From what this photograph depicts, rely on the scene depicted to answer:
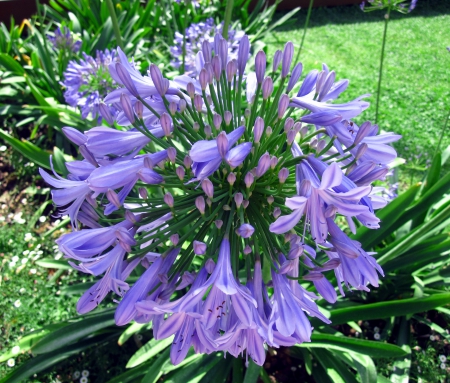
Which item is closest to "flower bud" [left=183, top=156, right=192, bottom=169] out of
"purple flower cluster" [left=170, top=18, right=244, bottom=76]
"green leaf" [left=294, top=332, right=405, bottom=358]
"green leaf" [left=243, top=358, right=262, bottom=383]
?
"green leaf" [left=243, top=358, right=262, bottom=383]

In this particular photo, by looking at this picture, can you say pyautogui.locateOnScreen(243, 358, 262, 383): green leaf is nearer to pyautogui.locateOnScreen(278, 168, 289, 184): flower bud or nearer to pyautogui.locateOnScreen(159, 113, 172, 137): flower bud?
pyautogui.locateOnScreen(278, 168, 289, 184): flower bud

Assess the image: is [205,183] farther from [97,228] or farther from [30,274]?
[30,274]

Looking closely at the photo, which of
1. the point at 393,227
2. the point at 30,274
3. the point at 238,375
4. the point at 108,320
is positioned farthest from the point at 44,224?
the point at 393,227

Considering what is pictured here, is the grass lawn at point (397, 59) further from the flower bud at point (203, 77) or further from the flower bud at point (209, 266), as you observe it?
the flower bud at point (209, 266)

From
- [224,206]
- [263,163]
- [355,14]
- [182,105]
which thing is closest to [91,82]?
[182,105]

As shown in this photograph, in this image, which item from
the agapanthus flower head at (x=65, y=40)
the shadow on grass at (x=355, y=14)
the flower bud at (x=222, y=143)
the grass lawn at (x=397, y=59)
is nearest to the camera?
the flower bud at (x=222, y=143)

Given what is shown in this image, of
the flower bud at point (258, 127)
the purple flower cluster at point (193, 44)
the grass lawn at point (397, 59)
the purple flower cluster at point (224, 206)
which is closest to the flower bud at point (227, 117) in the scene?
the purple flower cluster at point (224, 206)
